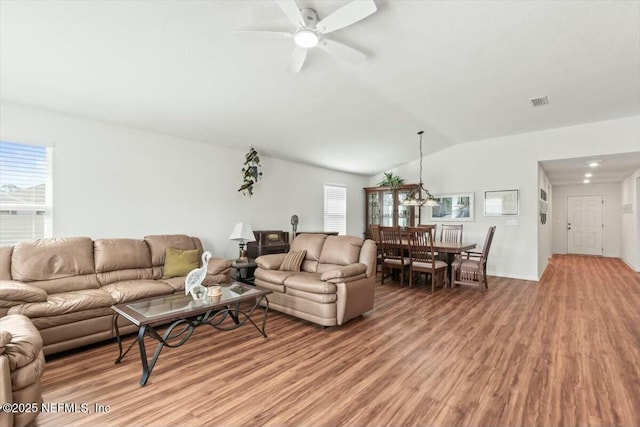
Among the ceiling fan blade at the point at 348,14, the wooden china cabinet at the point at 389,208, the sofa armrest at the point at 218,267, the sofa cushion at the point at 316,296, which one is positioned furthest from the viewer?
the wooden china cabinet at the point at 389,208

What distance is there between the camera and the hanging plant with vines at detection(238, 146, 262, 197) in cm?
522

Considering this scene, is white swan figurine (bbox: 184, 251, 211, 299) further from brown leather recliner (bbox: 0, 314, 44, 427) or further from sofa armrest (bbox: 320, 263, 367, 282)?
sofa armrest (bbox: 320, 263, 367, 282)

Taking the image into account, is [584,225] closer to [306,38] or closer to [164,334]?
[306,38]

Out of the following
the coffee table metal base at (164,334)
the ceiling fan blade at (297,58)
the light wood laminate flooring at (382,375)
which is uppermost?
the ceiling fan blade at (297,58)

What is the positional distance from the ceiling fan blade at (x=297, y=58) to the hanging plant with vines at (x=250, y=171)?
102 inches

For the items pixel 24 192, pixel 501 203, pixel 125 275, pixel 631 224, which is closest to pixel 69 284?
pixel 125 275

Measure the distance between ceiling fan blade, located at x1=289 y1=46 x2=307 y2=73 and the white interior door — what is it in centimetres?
1087

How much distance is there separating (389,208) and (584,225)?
6793 mm

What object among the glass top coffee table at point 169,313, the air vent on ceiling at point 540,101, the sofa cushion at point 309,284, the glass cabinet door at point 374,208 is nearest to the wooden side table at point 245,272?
the sofa cushion at point 309,284

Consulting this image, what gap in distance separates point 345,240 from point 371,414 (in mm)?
2353

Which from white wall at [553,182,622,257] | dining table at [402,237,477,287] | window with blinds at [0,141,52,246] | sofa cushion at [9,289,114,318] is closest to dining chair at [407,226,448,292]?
dining table at [402,237,477,287]

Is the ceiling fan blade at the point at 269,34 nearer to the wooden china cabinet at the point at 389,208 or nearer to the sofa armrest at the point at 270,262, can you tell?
the sofa armrest at the point at 270,262

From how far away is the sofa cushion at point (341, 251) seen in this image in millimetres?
3869

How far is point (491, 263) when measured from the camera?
6340 millimetres
